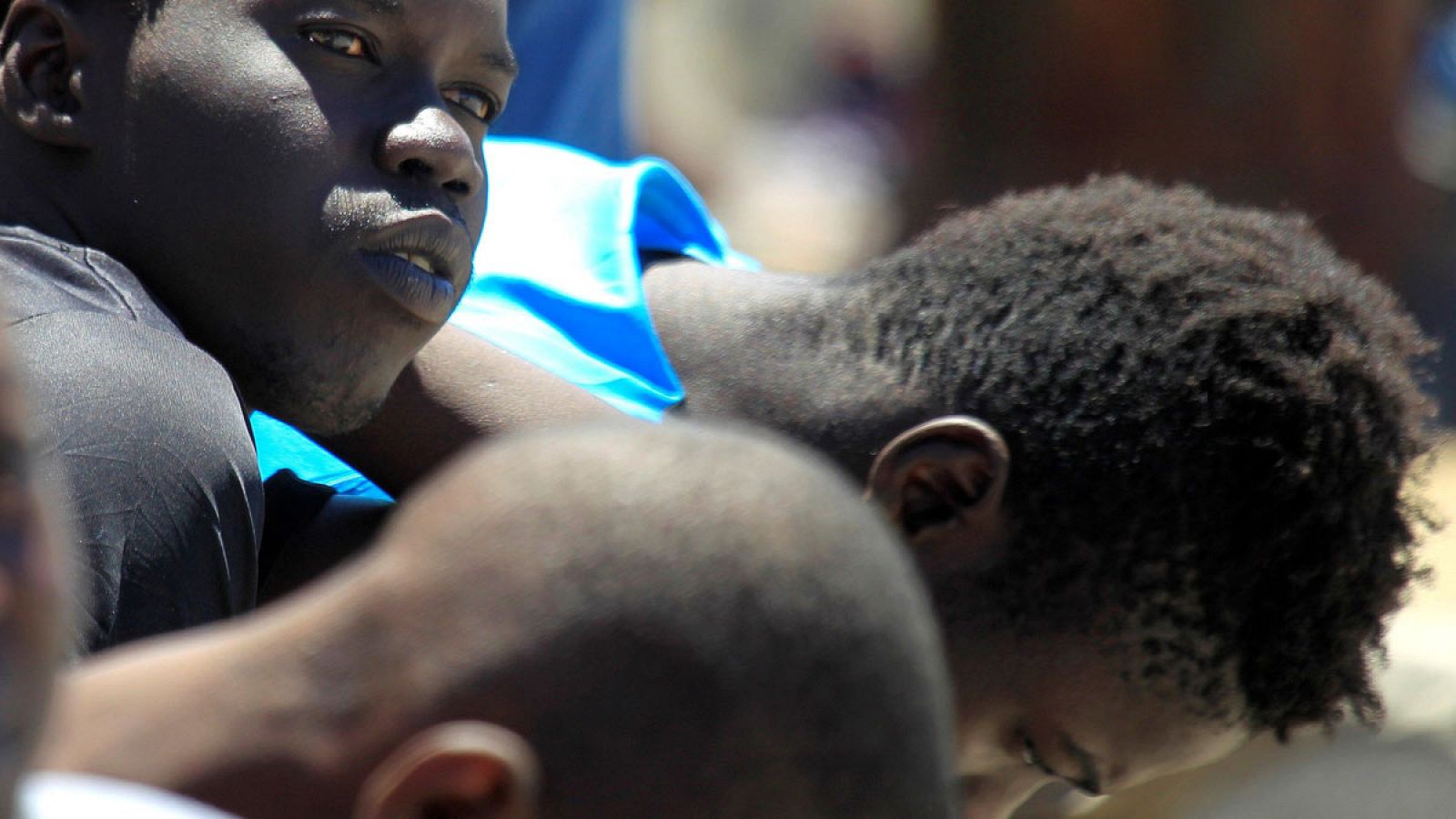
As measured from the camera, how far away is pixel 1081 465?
6.48 feet

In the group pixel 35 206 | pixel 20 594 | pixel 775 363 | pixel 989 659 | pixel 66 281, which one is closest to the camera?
pixel 20 594

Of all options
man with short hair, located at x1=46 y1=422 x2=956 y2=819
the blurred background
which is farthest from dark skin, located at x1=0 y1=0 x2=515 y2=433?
the blurred background

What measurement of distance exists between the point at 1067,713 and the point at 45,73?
49.5 inches

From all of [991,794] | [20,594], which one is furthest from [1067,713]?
[20,594]

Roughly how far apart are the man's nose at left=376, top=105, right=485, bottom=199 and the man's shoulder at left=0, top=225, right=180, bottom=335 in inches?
10.9

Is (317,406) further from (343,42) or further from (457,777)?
(457,777)

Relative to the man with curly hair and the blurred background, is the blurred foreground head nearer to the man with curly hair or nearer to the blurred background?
the man with curly hair

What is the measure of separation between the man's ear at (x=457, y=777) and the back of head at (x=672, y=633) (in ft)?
0.05

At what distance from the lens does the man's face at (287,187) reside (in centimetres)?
185

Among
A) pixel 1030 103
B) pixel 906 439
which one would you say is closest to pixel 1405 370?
pixel 906 439

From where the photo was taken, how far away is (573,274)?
8.32 feet

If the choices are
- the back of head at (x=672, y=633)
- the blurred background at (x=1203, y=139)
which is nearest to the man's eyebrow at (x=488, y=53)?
the back of head at (x=672, y=633)

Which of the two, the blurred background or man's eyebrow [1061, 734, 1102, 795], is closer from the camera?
man's eyebrow [1061, 734, 1102, 795]

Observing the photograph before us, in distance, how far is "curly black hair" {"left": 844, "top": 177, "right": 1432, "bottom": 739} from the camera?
196 centimetres
